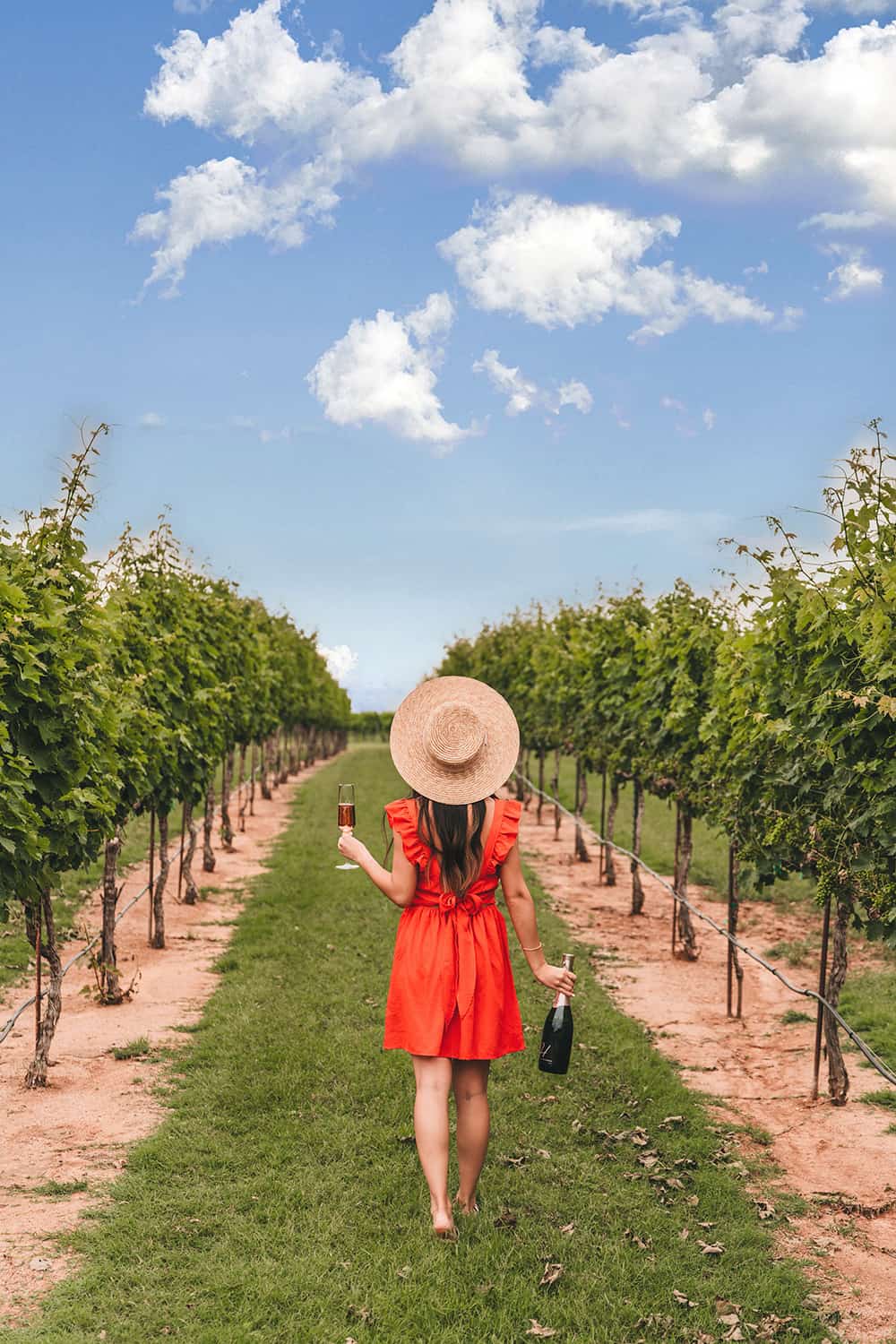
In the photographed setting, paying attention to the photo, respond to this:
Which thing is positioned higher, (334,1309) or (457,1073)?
(457,1073)

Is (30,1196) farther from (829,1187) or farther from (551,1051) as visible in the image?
(829,1187)

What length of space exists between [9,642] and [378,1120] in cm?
389

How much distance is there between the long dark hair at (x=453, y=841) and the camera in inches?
213

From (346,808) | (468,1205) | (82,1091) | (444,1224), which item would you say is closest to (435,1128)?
(444,1224)

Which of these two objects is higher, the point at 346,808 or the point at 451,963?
the point at 346,808

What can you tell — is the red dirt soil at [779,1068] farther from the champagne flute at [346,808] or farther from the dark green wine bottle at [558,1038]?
the champagne flute at [346,808]

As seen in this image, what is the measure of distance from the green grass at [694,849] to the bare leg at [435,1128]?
472 cm

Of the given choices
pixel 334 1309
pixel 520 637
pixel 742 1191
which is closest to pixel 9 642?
pixel 334 1309

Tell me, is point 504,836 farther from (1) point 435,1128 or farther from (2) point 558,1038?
(1) point 435,1128

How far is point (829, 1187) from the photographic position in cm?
707

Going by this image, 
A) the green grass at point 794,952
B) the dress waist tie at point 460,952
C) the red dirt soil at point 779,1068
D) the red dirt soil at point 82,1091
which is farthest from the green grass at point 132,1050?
the green grass at point 794,952

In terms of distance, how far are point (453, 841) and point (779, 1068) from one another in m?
5.82

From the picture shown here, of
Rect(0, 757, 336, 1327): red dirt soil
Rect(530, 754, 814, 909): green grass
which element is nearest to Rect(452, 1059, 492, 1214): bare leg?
Rect(0, 757, 336, 1327): red dirt soil

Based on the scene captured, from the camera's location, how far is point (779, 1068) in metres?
9.81
